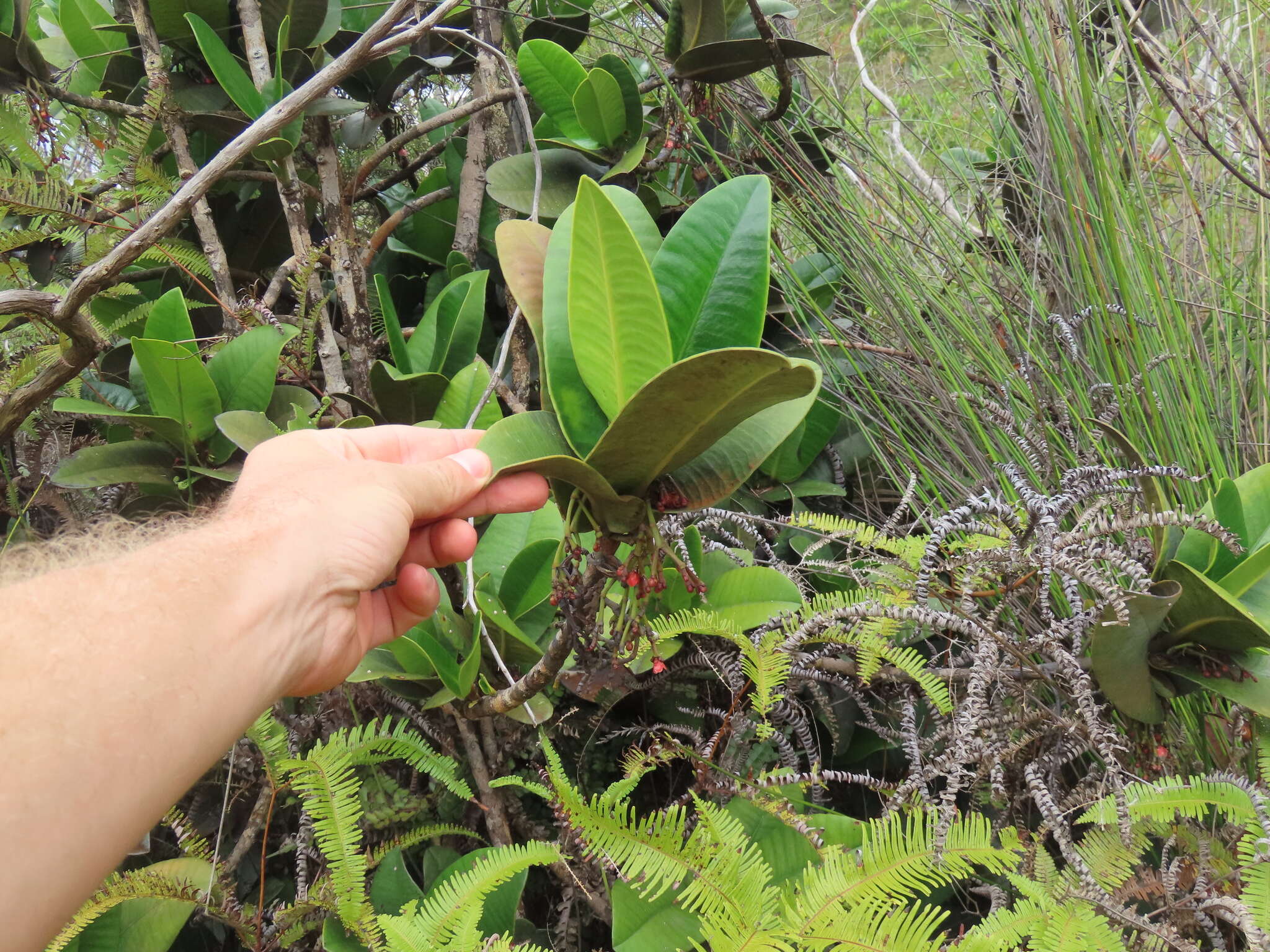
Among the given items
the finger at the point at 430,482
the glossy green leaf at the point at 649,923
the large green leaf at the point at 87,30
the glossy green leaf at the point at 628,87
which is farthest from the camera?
the large green leaf at the point at 87,30

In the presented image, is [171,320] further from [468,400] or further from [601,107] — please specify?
[601,107]

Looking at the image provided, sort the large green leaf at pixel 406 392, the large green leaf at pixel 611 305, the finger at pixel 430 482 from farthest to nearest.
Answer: the large green leaf at pixel 406 392, the finger at pixel 430 482, the large green leaf at pixel 611 305

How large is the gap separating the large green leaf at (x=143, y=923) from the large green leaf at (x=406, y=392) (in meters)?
0.64

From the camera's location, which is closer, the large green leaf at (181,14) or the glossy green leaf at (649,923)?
the glossy green leaf at (649,923)

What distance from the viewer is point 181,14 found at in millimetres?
1300

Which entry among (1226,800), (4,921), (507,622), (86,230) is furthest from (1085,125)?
(86,230)

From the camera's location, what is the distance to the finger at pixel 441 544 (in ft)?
2.58

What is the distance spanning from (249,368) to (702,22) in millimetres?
867

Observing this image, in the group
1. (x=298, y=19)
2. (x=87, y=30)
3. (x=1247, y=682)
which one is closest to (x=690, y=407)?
(x=1247, y=682)

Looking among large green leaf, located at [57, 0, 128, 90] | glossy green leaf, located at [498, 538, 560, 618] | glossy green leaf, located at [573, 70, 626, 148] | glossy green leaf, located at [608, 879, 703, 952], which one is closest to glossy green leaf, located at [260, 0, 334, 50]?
large green leaf, located at [57, 0, 128, 90]

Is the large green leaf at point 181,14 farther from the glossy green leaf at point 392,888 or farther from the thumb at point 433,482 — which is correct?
the glossy green leaf at point 392,888

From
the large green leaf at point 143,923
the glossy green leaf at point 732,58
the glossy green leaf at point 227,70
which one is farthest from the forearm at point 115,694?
the glossy green leaf at point 732,58

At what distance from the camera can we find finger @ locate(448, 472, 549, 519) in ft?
2.31

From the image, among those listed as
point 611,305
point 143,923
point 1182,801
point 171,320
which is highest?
point 611,305
